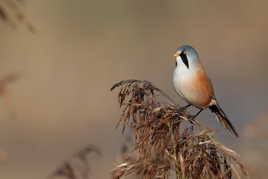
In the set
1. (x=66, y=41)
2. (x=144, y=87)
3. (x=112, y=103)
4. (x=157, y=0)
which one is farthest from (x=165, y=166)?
(x=157, y=0)

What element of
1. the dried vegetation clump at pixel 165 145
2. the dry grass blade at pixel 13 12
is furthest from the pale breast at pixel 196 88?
the dry grass blade at pixel 13 12

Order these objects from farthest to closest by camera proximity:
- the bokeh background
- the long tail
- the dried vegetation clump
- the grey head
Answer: the bokeh background, the long tail, the grey head, the dried vegetation clump

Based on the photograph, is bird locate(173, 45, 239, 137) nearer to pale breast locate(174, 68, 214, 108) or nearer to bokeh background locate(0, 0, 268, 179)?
pale breast locate(174, 68, 214, 108)

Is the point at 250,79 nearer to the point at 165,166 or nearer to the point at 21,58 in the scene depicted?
the point at 21,58

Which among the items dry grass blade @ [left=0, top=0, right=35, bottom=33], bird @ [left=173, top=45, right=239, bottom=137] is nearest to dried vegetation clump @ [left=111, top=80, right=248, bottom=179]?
dry grass blade @ [left=0, top=0, right=35, bottom=33]

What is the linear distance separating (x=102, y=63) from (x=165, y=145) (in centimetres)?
1112

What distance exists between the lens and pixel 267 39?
15664 millimetres

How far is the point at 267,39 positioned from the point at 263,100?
13.3 ft

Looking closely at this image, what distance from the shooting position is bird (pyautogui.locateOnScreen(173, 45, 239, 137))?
18.8 feet

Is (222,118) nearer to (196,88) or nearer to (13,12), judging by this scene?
(196,88)

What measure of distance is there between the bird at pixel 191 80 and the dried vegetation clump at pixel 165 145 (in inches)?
88.0

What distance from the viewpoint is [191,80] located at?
5.80 meters

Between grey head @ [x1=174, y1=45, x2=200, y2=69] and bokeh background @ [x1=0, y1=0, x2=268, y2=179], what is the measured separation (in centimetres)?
244

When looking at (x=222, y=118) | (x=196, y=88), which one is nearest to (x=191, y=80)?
(x=196, y=88)
